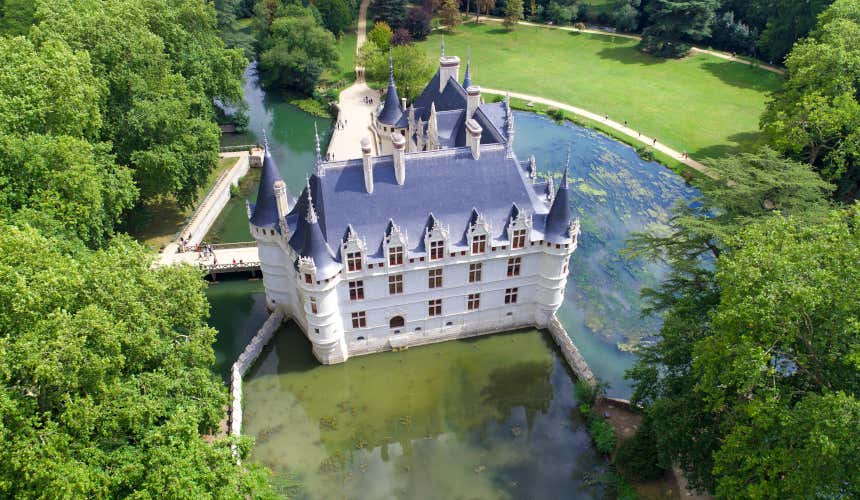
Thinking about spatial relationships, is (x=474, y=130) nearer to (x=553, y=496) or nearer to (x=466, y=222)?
(x=466, y=222)

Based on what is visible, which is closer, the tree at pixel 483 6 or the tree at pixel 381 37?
the tree at pixel 381 37

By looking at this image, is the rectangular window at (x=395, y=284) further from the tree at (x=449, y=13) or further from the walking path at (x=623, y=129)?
the tree at (x=449, y=13)

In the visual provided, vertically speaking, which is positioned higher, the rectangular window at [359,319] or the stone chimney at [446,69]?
the stone chimney at [446,69]

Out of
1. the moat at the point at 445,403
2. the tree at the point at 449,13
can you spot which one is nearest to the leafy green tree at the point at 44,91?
the moat at the point at 445,403

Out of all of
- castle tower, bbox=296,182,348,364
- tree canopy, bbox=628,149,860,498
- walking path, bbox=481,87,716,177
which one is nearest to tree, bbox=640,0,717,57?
walking path, bbox=481,87,716,177

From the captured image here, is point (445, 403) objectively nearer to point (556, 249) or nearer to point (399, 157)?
point (556, 249)

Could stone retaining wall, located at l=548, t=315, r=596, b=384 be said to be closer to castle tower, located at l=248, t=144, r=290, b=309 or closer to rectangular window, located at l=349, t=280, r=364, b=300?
rectangular window, located at l=349, t=280, r=364, b=300
